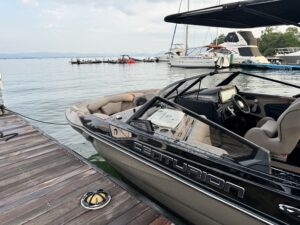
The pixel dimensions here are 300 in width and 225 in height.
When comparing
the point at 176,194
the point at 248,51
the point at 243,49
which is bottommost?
the point at 176,194

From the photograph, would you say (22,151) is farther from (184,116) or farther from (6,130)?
(184,116)

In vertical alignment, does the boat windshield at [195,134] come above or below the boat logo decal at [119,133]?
above

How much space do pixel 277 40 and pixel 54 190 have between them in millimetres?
53626

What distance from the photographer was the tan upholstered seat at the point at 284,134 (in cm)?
217

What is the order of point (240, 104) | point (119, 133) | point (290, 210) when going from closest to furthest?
point (290, 210)
point (119, 133)
point (240, 104)

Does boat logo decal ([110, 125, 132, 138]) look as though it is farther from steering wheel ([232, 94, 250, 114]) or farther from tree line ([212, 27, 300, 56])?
tree line ([212, 27, 300, 56])

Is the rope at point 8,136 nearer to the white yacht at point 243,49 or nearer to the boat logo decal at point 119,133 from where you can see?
the boat logo decal at point 119,133

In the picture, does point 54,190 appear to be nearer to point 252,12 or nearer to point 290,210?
point 290,210

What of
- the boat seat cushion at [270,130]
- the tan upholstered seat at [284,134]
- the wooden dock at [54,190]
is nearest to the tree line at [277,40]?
the boat seat cushion at [270,130]

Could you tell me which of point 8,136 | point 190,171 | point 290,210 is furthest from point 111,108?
point 290,210

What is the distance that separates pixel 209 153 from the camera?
204 centimetres

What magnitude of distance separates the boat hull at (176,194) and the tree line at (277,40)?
48852mm

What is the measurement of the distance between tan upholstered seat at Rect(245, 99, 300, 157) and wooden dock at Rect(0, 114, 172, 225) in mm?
1189

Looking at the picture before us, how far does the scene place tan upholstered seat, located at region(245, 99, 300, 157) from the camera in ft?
7.13
